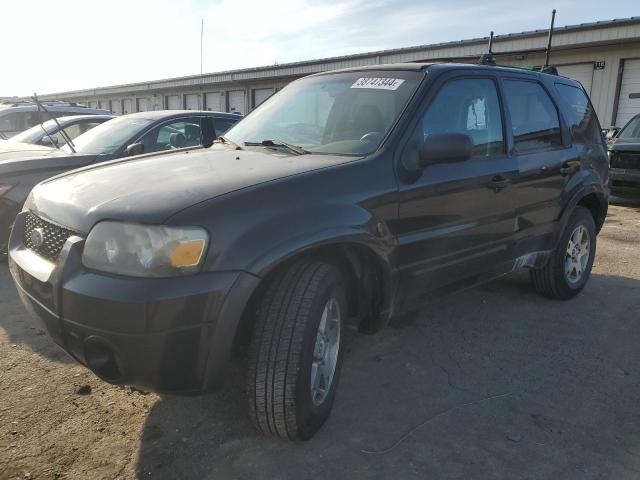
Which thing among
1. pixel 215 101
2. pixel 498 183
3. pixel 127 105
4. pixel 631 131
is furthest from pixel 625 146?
pixel 127 105

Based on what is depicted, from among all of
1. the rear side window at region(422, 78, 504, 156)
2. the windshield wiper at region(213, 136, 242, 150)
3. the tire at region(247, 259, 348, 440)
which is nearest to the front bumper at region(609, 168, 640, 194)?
the rear side window at region(422, 78, 504, 156)

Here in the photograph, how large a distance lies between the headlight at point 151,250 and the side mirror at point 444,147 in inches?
52.3

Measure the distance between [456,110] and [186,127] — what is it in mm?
3809

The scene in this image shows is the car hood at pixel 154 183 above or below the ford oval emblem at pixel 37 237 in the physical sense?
above

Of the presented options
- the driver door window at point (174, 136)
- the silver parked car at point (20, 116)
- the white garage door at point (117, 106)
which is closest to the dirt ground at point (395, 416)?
the driver door window at point (174, 136)

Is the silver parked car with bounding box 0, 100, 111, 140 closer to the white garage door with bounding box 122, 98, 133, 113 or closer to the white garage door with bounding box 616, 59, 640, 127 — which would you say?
the white garage door with bounding box 616, 59, 640, 127

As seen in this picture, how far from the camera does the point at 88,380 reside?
301cm

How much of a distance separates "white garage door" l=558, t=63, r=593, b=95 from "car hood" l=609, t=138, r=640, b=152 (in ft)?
19.7

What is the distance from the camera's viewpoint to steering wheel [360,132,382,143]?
9.36 feet

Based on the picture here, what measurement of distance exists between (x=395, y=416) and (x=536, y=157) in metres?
2.18

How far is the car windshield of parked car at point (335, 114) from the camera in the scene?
2.95 metres

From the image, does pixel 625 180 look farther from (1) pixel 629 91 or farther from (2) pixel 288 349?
(2) pixel 288 349

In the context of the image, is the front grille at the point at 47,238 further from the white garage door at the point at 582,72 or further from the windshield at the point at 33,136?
the white garage door at the point at 582,72

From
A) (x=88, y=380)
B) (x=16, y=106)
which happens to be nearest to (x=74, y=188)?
(x=88, y=380)
